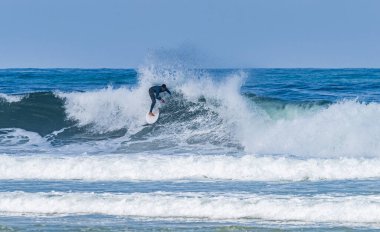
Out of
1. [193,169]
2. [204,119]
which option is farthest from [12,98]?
[193,169]

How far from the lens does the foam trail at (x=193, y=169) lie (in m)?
13.9

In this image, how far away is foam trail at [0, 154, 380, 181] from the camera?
13.9 meters

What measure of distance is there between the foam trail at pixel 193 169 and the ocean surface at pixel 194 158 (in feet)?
0.07

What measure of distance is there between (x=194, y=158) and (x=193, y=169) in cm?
46

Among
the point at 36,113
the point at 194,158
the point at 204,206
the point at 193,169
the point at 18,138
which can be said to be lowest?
the point at 204,206

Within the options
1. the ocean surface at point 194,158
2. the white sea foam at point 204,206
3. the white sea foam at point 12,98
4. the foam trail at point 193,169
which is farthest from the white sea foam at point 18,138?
the white sea foam at point 204,206

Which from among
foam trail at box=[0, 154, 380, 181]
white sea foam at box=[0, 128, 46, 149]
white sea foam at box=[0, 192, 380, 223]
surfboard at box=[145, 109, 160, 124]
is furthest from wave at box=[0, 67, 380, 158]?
white sea foam at box=[0, 192, 380, 223]

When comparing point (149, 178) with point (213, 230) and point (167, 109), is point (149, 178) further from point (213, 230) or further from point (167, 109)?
point (167, 109)

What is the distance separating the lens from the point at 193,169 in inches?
567

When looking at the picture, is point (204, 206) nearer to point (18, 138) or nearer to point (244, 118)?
point (244, 118)

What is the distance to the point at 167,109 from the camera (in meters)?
21.9

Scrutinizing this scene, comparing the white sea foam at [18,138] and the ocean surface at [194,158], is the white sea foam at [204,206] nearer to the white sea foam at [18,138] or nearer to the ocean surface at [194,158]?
the ocean surface at [194,158]

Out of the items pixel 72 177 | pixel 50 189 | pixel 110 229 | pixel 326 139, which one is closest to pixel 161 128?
pixel 326 139

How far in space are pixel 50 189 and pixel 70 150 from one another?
6.06 metres
